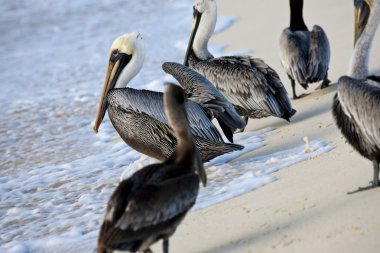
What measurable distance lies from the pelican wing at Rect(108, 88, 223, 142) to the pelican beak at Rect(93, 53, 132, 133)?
519 millimetres

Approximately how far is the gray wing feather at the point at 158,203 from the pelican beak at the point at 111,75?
304 cm

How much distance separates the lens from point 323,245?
4.21 meters

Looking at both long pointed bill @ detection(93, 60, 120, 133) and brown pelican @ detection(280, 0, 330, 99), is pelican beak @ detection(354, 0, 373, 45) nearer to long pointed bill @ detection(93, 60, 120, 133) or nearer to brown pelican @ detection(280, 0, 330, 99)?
long pointed bill @ detection(93, 60, 120, 133)

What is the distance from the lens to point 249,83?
786 centimetres

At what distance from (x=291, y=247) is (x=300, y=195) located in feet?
2.81

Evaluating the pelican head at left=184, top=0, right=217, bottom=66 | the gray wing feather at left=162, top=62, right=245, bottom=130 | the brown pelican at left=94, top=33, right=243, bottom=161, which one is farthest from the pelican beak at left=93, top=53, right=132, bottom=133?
the pelican head at left=184, top=0, right=217, bottom=66

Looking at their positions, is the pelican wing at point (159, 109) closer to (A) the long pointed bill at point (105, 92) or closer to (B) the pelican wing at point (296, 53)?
(A) the long pointed bill at point (105, 92)

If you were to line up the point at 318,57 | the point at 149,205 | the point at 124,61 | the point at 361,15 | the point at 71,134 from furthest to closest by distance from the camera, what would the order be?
1. the point at 71,134
2. the point at 318,57
3. the point at 124,61
4. the point at 361,15
5. the point at 149,205

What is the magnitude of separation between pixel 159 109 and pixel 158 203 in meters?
2.49

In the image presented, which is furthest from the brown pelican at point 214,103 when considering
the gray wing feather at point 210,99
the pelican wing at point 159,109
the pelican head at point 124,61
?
the pelican head at point 124,61

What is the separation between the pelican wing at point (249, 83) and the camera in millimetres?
7664

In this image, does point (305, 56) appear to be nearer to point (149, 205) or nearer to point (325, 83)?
point (325, 83)

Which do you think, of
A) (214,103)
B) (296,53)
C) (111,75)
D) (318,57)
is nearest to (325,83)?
(318,57)

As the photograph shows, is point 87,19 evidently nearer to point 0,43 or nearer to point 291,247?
point 0,43
